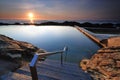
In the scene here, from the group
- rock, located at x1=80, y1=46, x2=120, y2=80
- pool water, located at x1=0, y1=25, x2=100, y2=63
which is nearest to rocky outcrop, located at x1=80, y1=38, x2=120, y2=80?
rock, located at x1=80, y1=46, x2=120, y2=80

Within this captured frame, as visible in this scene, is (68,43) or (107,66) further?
(68,43)

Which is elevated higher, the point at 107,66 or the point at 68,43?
the point at 107,66

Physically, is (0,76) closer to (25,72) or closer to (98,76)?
(25,72)

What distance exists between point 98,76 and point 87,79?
212 centimetres

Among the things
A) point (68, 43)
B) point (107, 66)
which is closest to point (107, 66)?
point (107, 66)

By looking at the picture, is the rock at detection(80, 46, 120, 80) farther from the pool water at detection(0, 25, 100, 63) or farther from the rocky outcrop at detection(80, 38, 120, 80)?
the pool water at detection(0, 25, 100, 63)

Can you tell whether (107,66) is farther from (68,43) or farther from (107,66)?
(68,43)

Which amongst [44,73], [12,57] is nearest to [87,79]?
[44,73]

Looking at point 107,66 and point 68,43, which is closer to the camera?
point 107,66

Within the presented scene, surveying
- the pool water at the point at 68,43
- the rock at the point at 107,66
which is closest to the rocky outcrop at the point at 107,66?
the rock at the point at 107,66

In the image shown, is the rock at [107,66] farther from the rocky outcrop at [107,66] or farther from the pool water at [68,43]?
the pool water at [68,43]

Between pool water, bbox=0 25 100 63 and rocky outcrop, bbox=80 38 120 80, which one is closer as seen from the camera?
rocky outcrop, bbox=80 38 120 80

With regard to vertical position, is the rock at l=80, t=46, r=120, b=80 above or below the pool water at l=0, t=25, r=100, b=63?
above

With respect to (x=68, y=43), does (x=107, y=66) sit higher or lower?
higher
